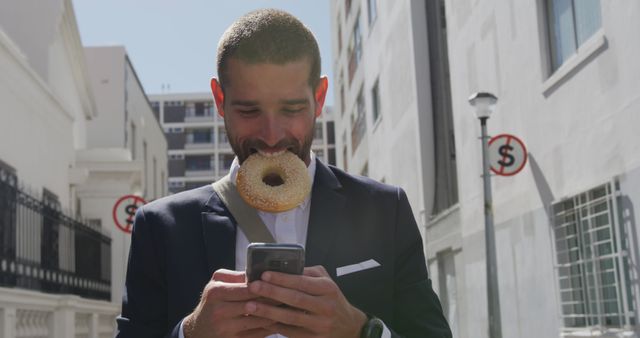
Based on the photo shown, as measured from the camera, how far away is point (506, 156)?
12.8 metres

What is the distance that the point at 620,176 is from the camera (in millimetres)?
9602

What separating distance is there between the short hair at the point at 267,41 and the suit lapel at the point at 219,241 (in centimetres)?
38

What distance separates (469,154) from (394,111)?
7.92m

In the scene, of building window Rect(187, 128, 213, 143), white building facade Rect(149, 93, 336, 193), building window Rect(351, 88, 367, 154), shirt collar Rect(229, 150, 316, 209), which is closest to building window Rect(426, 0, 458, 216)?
building window Rect(351, 88, 367, 154)

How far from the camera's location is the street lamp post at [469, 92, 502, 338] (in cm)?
1193

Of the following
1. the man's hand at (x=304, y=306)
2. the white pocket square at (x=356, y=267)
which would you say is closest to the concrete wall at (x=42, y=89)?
the white pocket square at (x=356, y=267)

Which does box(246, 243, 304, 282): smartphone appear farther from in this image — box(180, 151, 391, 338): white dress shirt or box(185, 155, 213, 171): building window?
box(185, 155, 213, 171): building window

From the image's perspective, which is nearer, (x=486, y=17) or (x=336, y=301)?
(x=336, y=301)

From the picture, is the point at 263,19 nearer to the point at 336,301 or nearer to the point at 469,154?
the point at 336,301

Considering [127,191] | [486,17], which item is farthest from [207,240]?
[127,191]

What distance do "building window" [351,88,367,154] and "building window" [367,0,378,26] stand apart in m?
4.15

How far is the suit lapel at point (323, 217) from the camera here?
2.28m

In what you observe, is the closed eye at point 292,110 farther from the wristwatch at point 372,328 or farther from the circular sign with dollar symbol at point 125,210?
the circular sign with dollar symbol at point 125,210

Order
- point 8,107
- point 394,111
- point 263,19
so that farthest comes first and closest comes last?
point 394,111, point 8,107, point 263,19
